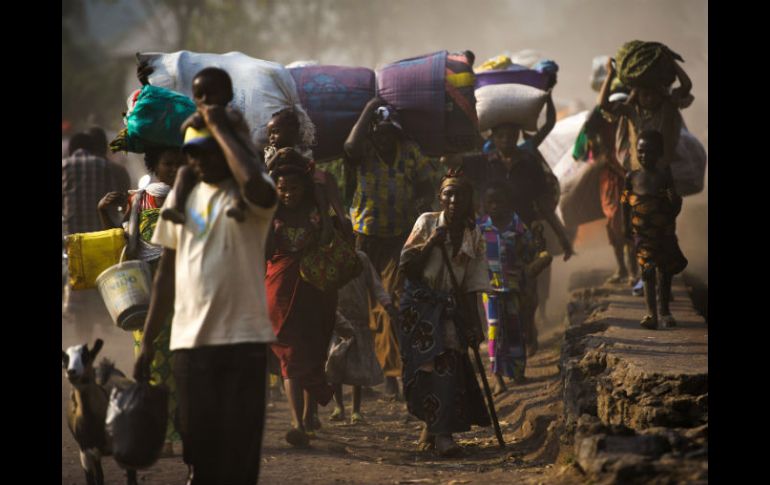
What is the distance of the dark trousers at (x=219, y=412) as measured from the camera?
5.29 meters

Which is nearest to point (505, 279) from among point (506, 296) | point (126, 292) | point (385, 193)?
point (506, 296)

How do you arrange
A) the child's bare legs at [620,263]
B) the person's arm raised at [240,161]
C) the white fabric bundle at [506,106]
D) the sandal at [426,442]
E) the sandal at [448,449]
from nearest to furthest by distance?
the person's arm raised at [240,161]
the sandal at [448,449]
the sandal at [426,442]
the white fabric bundle at [506,106]
the child's bare legs at [620,263]

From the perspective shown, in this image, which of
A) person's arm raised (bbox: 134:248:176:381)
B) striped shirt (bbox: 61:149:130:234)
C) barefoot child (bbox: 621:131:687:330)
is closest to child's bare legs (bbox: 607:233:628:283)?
barefoot child (bbox: 621:131:687:330)

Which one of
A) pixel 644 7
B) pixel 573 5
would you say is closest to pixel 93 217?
pixel 644 7

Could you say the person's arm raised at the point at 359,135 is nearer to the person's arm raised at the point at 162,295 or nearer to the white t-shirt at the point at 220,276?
the person's arm raised at the point at 162,295

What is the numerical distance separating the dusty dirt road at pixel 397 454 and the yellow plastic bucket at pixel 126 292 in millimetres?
1178

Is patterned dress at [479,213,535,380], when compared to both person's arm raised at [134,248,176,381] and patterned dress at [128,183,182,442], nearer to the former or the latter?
patterned dress at [128,183,182,442]

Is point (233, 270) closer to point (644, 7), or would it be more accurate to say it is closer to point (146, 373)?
point (146, 373)

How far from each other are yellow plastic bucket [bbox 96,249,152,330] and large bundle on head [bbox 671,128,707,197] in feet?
23.0

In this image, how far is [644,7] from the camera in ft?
216

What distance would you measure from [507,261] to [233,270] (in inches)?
231

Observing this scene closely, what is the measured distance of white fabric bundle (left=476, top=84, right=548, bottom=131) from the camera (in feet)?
39.5

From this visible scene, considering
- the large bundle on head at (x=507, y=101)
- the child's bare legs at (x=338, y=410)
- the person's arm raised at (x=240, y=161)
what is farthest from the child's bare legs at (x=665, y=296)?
the person's arm raised at (x=240, y=161)

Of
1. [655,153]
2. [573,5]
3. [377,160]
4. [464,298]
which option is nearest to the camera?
[464,298]
